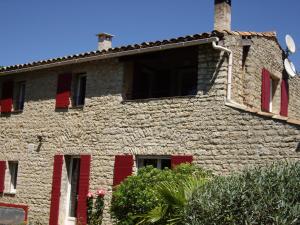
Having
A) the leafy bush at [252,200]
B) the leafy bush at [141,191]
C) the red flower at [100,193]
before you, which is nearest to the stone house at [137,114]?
the red flower at [100,193]

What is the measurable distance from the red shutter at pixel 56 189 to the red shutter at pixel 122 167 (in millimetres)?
2281

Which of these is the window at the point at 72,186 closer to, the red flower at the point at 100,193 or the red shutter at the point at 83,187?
the red shutter at the point at 83,187

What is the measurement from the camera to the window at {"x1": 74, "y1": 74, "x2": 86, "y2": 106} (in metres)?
15.2

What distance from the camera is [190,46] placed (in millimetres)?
12500

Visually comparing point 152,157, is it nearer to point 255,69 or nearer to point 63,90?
point 255,69

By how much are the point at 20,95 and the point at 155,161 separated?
6710 millimetres

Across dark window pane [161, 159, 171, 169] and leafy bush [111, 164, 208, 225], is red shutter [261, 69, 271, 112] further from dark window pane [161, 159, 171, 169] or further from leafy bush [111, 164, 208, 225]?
leafy bush [111, 164, 208, 225]

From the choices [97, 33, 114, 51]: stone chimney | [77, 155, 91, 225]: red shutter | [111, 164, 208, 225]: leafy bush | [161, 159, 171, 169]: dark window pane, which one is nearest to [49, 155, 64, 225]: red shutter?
[77, 155, 91, 225]: red shutter

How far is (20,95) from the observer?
17250mm

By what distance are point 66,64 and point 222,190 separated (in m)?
8.72

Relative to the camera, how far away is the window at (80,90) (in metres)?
15.2

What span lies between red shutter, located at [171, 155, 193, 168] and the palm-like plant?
2.69 metres

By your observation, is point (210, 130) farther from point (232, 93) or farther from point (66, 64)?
point (66, 64)

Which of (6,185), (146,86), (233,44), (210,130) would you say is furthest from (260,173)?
(6,185)
